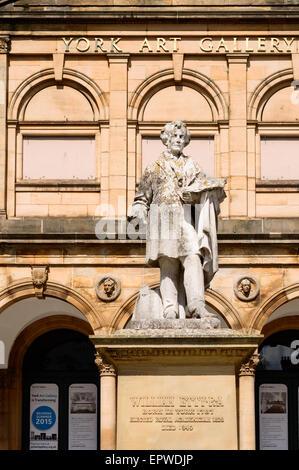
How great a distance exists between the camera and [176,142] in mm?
18703

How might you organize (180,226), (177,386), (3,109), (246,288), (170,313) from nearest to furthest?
1. (177,386)
2. (170,313)
3. (180,226)
4. (246,288)
5. (3,109)

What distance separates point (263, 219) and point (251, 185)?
106 centimetres

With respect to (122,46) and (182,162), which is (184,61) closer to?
(122,46)

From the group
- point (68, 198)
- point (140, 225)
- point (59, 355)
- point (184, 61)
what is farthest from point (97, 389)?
point (140, 225)

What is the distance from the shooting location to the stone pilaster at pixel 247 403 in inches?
1299

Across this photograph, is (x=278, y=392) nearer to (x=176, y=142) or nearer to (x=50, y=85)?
(x=50, y=85)

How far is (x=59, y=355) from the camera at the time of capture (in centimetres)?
3847

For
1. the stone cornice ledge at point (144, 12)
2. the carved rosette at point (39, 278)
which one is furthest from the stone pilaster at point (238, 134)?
the carved rosette at point (39, 278)

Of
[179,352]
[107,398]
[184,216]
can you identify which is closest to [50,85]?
[107,398]

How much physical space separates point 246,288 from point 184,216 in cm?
1586

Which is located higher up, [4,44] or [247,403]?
[4,44]

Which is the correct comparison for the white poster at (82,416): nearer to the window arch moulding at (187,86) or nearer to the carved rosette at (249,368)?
the carved rosette at (249,368)

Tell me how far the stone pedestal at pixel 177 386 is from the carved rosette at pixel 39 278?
16992mm

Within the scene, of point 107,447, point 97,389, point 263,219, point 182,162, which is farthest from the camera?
point 97,389
